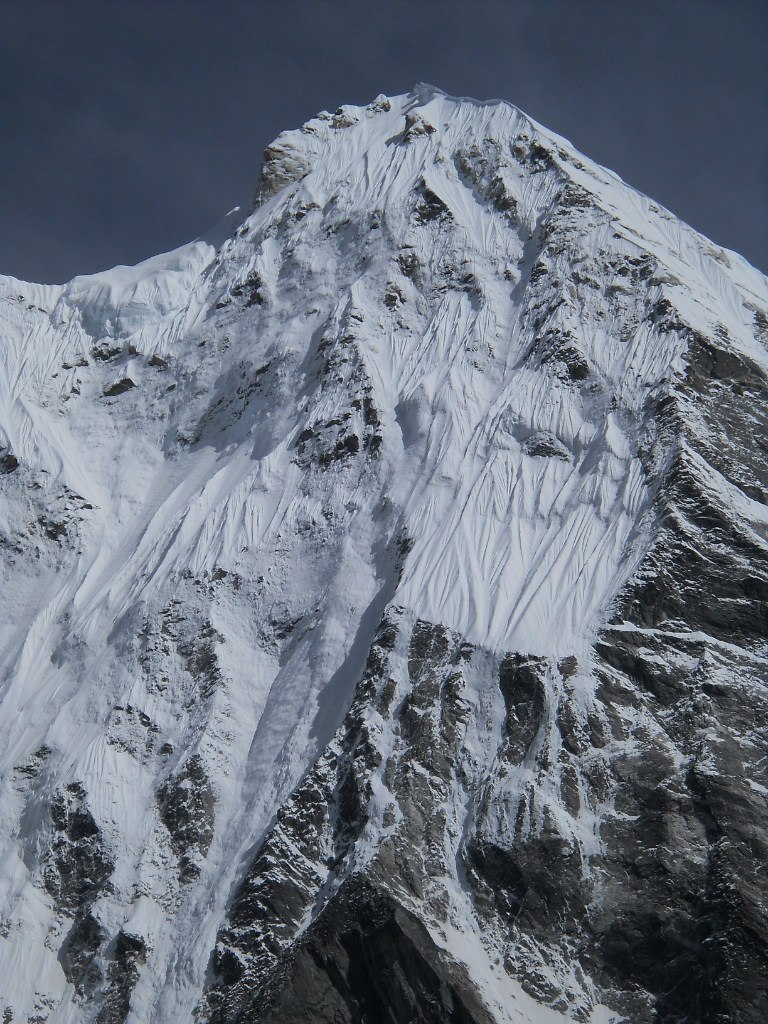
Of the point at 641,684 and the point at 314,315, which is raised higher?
the point at 314,315

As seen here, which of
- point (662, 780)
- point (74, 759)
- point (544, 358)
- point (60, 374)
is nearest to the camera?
point (662, 780)

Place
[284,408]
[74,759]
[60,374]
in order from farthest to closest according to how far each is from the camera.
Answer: [60,374]
[284,408]
[74,759]

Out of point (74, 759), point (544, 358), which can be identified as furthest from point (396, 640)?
point (544, 358)

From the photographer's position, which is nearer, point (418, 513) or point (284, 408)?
point (418, 513)

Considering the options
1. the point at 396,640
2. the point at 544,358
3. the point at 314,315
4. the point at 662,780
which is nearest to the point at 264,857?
the point at 396,640

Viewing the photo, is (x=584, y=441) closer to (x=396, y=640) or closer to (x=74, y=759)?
(x=396, y=640)

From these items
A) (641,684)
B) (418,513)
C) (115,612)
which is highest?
(418,513)
